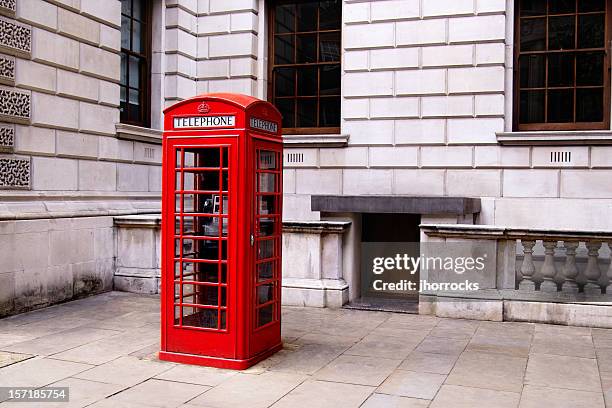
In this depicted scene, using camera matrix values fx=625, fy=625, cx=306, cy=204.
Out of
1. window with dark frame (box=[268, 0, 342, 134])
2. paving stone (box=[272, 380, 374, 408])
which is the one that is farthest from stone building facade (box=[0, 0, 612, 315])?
paving stone (box=[272, 380, 374, 408])

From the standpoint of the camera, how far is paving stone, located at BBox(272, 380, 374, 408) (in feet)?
16.4

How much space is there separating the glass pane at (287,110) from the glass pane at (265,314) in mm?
6676

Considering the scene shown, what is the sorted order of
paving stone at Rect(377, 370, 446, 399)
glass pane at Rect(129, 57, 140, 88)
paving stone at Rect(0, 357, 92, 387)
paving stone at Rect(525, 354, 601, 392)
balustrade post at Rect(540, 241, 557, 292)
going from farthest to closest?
glass pane at Rect(129, 57, 140, 88) < balustrade post at Rect(540, 241, 557, 292) < paving stone at Rect(525, 354, 601, 392) < paving stone at Rect(0, 357, 92, 387) < paving stone at Rect(377, 370, 446, 399)

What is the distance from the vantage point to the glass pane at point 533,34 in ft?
36.7

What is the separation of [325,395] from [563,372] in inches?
95.2

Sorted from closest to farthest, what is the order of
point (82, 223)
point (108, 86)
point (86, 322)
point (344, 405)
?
point (344, 405), point (86, 322), point (82, 223), point (108, 86)

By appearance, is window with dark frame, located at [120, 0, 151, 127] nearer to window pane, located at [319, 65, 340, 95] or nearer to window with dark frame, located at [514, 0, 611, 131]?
window pane, located at [319, 65, 340, 95]

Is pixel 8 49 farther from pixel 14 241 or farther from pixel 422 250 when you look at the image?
pixel 422 250

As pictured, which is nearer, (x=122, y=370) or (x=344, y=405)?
(x=344, y=405)

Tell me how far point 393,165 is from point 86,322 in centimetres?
618

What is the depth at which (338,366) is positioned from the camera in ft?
20.1

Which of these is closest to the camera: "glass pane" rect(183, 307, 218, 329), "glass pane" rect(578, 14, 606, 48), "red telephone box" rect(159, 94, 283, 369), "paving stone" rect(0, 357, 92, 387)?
"paving stone" rect(0, 357, 92, 387)

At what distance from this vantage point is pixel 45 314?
27.7 feet

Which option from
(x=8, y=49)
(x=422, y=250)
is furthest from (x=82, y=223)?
(x=422, y=250)
